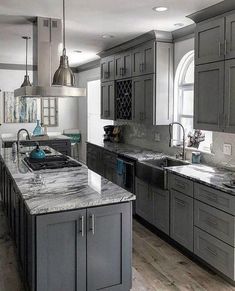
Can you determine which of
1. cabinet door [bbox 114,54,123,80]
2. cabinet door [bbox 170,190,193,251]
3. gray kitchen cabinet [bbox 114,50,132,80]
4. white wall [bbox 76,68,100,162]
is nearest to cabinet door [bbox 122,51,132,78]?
gray kitchen cabinet [bbox 114,50,132,80]

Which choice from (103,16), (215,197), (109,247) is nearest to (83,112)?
(103,16)

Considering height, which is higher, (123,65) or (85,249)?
(123,65)

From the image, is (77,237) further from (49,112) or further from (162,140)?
(49,112)

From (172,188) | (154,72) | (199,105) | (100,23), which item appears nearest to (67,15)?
(100,23)

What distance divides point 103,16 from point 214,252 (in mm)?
2727

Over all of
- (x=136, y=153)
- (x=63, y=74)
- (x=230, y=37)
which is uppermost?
(x=230, y=37)

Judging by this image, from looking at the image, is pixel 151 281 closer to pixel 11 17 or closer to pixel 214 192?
pixel 214 192

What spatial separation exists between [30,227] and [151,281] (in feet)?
4.28

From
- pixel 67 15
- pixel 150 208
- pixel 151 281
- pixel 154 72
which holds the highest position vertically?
pixel 67 15

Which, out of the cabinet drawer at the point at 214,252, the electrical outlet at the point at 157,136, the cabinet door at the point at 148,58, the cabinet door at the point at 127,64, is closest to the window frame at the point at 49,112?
the cabinet door at the point at 127,64

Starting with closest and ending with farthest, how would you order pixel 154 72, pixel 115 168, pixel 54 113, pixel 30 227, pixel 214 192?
pixel 30 227 < pixel 214 192 < pixel 154 72 < pixel 115 168 < pixel 54 113

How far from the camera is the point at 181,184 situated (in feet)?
11.4

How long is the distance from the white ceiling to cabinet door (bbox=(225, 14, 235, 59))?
22 centimetres

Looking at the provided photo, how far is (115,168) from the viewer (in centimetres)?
516
